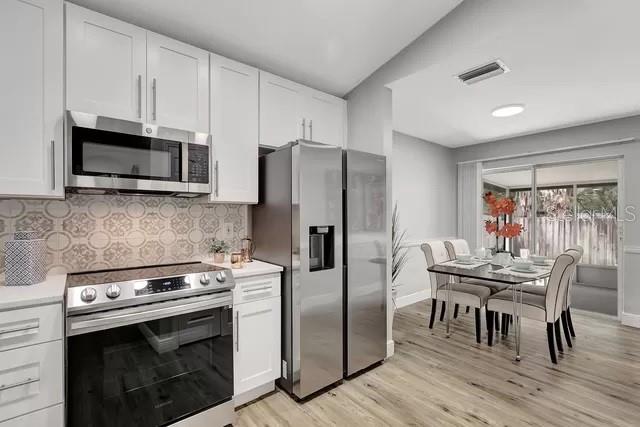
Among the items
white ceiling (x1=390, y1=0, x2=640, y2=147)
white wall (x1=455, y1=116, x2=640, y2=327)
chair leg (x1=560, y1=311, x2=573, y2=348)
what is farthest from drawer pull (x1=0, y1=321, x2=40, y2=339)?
white wall (x1=455, y1=116, x2=640, y2=327)

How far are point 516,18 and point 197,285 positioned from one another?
2.81m

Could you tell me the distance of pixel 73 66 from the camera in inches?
69.8

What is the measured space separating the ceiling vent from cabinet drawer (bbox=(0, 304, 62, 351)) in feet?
11.1

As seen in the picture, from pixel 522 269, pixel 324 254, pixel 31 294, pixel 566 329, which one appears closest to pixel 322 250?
pixel 324 254

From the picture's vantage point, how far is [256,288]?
7.26 feet

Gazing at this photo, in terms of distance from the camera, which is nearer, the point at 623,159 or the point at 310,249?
the point at 310,249

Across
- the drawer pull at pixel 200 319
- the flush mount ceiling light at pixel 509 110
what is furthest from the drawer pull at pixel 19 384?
the flush mount ceiling light at pixel 509 110

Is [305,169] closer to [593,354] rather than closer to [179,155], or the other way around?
[179,155]

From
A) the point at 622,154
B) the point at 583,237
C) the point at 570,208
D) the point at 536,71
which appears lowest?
the point at 583,237

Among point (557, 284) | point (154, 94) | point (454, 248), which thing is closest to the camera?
point (154, 94)

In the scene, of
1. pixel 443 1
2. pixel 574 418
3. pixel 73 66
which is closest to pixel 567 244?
pixel 574 418

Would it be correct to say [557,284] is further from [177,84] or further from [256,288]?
[177,84]

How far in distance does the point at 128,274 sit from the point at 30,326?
523mm

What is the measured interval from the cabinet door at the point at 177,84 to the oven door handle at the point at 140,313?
117 centimetres
